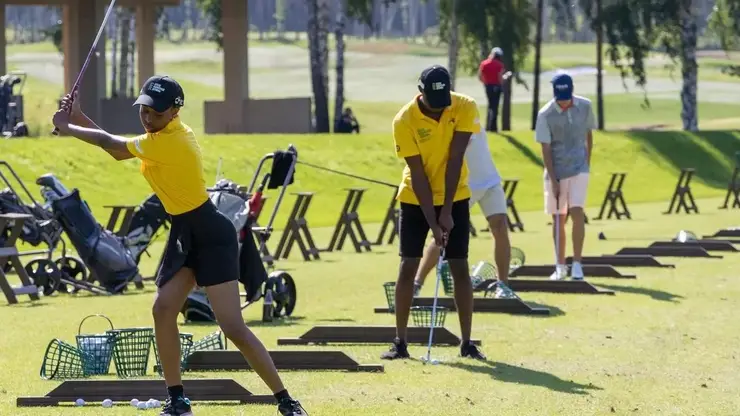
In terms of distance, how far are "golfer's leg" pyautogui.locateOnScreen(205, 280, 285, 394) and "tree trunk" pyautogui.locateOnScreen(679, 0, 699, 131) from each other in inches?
1873

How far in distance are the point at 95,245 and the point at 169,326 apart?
8.70m

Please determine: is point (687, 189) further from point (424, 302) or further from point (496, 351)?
point (496, 351)

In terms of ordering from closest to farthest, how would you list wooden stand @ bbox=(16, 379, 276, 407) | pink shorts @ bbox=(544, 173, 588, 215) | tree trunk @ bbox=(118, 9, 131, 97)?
wooden stand @ bbox=(16, 379, 276, 407), pink shorts @ bbox=(544, 173, 588, 215), tree trunk @ bbox=(118, 9, 131, 97)

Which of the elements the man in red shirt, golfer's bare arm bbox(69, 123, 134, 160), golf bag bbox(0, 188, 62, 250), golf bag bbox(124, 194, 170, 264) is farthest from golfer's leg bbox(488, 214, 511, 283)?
the man in red shirt

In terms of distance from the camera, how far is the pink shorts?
58.5ft

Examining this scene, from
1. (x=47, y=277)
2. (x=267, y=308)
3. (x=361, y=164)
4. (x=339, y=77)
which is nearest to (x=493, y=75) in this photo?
(x=361, y=164)

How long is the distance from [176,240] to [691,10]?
4860 cm

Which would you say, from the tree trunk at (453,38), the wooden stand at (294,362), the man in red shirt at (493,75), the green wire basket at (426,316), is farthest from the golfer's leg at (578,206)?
the tree trunk at (453,38)

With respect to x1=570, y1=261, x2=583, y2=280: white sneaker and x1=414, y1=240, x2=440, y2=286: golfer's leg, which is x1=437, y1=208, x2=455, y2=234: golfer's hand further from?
x1=570, y1=261, x2=583, y2=280: white sneaker

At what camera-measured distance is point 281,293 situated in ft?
49.9

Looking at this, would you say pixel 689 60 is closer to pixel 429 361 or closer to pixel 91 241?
pixel 91 241

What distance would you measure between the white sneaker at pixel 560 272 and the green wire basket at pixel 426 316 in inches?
172

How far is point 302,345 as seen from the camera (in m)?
12.8

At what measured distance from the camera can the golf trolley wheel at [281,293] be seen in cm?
1513
